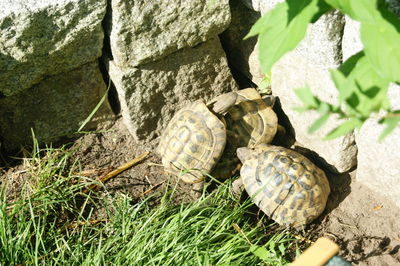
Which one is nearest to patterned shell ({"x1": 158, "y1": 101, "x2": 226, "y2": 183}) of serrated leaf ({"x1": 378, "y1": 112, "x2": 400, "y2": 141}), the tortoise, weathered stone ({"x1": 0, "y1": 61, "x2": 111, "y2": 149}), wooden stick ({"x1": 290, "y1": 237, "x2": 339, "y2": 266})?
the tortoise

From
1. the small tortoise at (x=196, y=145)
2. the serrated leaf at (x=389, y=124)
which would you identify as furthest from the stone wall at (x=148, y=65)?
the serrated leaf at (x=389, y=124)

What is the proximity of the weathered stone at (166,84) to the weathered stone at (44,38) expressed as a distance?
268 millimetres

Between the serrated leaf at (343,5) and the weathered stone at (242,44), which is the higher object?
the serrated leaf at (343,5)

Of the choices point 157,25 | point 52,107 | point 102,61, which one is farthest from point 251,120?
point 52,107

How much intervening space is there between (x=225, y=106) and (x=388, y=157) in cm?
101

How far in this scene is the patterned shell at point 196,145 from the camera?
3205mm

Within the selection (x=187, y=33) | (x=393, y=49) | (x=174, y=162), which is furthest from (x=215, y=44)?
(x=393, y=49)

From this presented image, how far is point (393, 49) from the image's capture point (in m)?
1.24

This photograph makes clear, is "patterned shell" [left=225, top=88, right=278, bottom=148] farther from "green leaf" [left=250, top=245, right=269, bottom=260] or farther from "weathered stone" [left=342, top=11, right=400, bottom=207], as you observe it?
"green leaf" [left=250, top=245, right=269, bottom=260]

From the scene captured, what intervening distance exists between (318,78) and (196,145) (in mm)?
846

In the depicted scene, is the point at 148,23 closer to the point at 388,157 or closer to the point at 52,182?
the point at 52,182

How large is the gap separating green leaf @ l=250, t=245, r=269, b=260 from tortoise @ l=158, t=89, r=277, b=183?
611mm

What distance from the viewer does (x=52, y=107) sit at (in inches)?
126

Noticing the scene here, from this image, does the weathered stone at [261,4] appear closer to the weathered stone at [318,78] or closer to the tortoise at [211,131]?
the weathered stone at [318,78]
